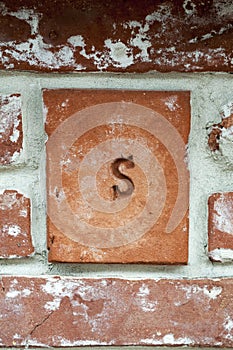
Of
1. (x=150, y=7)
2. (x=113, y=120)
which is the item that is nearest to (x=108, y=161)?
(x=113, y=120)

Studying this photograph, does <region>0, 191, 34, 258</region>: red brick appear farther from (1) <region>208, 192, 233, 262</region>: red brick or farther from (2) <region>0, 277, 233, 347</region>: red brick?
(1) <region>208, 192, 233, 262</region>: red brick

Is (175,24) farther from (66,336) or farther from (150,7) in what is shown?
(66,336)

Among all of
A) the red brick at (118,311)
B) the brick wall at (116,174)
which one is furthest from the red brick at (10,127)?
the red brick at (118,311)

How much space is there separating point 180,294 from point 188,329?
0.12 ft

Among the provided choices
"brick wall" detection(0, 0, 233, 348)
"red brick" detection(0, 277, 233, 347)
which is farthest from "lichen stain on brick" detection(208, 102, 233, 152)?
"red brick" detection(0, 277, 233, 347)

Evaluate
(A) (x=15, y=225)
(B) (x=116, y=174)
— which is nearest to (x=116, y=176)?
(B) (x=116, y=174)

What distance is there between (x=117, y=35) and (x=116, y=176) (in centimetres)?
13

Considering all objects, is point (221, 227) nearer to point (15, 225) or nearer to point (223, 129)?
point (223, 129)

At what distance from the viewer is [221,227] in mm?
476

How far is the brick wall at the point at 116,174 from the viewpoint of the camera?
45 cm

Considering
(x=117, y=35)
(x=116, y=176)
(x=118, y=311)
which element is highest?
(x=117, y=35)

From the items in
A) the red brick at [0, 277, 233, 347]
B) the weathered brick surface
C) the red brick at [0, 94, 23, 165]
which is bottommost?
the red brick at [0, 277, 233, 347]

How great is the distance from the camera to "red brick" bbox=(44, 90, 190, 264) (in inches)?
18.0

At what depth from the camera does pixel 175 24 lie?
443 millimetres
